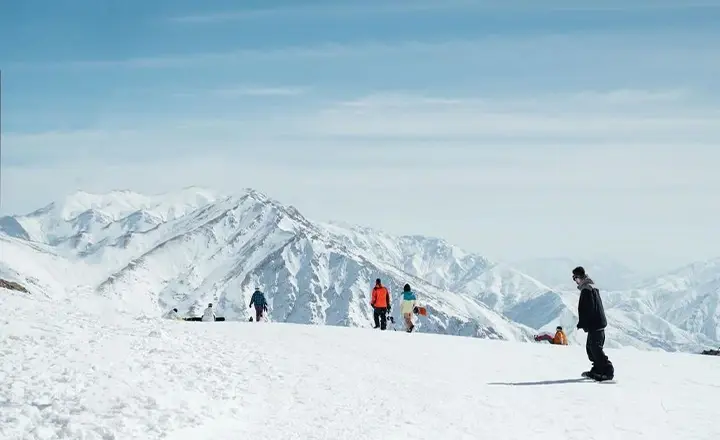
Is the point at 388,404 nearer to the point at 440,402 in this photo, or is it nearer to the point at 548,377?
the point at 440,402

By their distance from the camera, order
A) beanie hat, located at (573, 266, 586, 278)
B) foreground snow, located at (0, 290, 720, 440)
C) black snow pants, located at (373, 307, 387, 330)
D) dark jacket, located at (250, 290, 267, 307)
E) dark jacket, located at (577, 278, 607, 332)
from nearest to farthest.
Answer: foreground snow, located at (0, 290, 720, 440)
dark jacket, located at (577, 278, 607, 332)
beanie hat, located at (573, 266, 586, 278)
black snow pants, located at (373, 307, 387, 330)
dark jacket, located at (250, 290, 267, 307)

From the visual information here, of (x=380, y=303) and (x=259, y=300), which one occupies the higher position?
(x=380, y=303)

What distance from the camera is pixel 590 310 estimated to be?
1898 centimetres

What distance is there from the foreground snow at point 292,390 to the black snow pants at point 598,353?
56 cm

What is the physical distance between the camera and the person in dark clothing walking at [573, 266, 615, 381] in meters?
19.0

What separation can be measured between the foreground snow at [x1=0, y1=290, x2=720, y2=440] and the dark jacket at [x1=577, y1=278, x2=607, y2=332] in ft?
5.10

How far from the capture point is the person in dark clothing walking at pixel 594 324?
19000mm

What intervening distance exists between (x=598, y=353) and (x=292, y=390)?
848 centimetres

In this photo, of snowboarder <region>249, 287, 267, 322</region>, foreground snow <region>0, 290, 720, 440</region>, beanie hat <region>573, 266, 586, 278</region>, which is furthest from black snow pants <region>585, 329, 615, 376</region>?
snowboarder <region>249, 287, 267, 322</region>

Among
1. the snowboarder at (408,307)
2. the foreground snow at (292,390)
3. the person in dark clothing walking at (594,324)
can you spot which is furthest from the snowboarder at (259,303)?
the person in dark clothing walking at (594,324)

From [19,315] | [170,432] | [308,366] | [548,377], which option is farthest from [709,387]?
[19,315]

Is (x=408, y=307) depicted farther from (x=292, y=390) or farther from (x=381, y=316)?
(x=292, y=390)

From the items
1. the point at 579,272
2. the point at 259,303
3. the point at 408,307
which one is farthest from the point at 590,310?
the point at 259,303

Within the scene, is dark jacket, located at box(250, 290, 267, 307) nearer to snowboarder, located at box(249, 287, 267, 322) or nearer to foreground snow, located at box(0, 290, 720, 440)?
snowboarder, located at box(249, 287, 267, 322)
